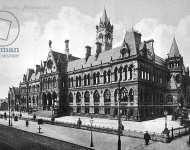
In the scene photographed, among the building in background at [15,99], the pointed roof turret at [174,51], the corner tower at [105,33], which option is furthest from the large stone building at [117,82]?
the building in background at [15,99]

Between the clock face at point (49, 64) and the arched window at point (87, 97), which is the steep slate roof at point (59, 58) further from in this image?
the arched window at point (87, 97)

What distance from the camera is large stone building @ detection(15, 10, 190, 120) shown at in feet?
137

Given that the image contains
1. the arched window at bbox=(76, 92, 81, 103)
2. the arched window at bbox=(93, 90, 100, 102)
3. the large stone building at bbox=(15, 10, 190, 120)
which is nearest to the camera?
the large stone building at bbox=(15, 10, 190, 120)

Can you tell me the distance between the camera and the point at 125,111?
4228 cm

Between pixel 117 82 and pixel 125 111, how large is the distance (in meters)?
5.88

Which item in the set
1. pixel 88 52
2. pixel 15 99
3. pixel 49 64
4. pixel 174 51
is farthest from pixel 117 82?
pixel 15 99

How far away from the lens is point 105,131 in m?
29.5

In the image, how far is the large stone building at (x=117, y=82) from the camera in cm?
4175

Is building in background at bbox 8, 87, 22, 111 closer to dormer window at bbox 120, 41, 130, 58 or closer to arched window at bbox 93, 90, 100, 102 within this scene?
arched window at bbox 93, 90, 100, 102

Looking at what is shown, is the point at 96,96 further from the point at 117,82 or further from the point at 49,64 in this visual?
the point at 49,64

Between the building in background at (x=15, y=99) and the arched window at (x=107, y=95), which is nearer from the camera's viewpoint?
the arched window at (x=107, y=95)

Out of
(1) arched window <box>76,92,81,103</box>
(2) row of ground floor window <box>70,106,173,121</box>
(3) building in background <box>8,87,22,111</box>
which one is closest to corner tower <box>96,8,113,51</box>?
(1) arched window <box>76,92,81,103</box>

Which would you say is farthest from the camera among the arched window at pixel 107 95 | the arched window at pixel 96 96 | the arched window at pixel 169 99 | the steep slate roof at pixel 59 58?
the steep slate roof at pixel 59 58

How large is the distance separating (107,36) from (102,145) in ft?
195
